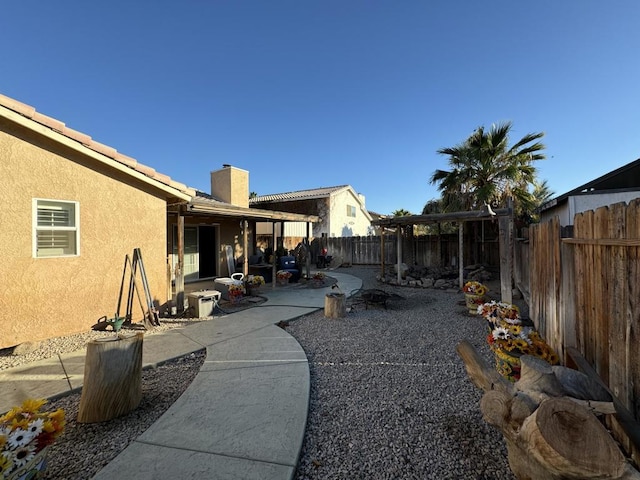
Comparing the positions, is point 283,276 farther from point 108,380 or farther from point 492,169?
point 492,169

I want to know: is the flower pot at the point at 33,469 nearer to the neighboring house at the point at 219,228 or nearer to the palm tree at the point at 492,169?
the neighboring house at the point at 219,228

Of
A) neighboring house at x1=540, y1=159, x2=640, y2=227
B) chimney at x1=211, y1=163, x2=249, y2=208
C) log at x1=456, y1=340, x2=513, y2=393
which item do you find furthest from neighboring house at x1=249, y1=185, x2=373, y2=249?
log at x1=456, y1=340, x2=513, y2=393

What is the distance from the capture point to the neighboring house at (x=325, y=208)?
65.1ft

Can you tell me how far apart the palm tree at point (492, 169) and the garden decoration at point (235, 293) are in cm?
967

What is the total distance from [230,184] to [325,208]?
8906mm

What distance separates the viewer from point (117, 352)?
2.73m

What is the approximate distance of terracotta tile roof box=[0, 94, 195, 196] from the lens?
14.5 feet

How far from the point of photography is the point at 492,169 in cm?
1160

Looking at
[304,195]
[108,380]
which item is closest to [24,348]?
[108,380]

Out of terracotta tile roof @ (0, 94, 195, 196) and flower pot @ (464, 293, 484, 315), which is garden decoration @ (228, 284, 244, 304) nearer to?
terracotta tile roof @ (0, 94, 195, 196)

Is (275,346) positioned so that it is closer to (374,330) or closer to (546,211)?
(374,330)

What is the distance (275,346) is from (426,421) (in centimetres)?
252

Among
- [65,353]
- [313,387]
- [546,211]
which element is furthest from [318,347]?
[546,211]

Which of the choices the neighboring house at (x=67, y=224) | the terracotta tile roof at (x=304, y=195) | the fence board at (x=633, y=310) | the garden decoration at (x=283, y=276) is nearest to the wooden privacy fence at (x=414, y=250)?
the terracotta tile roof at (x=304, y=195)
